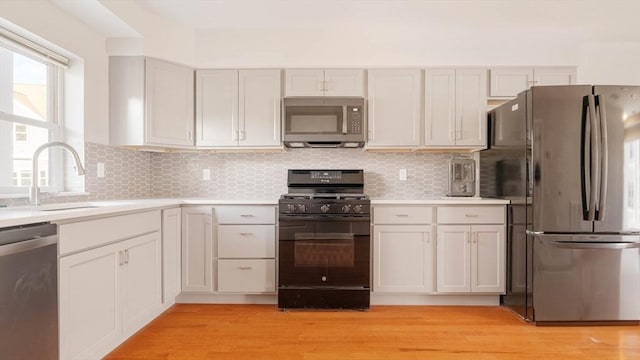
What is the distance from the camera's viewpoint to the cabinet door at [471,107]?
124 inches

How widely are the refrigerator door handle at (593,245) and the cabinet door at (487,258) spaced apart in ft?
1.46

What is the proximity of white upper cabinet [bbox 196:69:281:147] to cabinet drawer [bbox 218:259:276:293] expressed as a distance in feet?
3.55

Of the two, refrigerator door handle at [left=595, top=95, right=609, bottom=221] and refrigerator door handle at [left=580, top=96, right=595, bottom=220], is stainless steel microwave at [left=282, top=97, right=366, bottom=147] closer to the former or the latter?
refrigerator door handle at [left=580, top=96, right=595, bottom=220]

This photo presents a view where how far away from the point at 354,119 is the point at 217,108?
1286mm

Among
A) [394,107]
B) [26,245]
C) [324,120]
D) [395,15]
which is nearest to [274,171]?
[324,120]

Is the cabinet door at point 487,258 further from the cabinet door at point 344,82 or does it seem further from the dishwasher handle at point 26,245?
the dishwasher handle at point 26,245

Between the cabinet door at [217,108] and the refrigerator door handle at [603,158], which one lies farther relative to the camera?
the cabinet door at [217,108]

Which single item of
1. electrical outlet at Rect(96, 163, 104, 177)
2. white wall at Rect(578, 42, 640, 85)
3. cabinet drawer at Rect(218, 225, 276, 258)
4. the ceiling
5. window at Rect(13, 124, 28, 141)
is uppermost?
the ceiling

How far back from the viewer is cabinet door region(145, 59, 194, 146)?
2928mm

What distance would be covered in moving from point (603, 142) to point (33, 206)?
3.77 m

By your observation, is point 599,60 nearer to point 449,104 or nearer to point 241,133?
point 449,104

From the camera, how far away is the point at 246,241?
9.71 feet

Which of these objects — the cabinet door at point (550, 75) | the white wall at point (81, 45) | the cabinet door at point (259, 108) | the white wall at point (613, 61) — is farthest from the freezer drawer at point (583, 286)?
the white wall at point (81, 45)

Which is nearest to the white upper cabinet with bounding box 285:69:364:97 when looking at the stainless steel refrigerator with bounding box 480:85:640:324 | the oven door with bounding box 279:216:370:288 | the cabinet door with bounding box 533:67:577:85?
the oven door with bounding box 279:216:370:288
